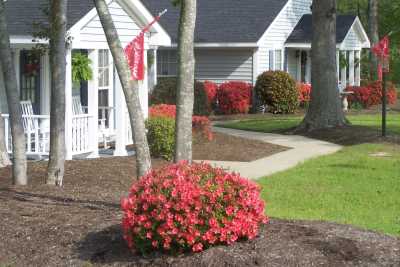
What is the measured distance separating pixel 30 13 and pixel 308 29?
62.3 feet

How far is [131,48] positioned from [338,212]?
7847 mm

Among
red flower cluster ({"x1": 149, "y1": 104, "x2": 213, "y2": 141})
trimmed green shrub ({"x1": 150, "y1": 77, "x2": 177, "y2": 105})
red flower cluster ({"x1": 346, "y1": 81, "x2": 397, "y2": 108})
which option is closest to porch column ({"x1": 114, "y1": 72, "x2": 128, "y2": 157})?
red flower cluster ({"x1": 149, "y1": 104, "x2": 213, "y2": 141})

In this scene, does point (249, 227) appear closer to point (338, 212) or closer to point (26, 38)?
point (338, 212)

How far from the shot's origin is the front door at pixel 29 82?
18.2 metres

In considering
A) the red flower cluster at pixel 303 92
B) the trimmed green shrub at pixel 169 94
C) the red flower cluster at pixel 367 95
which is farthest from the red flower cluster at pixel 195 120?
the red flower cluster at pixel 367 95

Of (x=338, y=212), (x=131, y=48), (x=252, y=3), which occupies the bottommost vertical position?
(x=338, y=212)

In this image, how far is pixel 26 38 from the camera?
16141 mm

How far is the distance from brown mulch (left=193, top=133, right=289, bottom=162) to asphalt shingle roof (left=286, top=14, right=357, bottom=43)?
42.9ft

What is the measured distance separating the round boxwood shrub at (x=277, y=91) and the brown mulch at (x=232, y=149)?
9523 mm

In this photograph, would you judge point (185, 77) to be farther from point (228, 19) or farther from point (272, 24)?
point (228, 19)

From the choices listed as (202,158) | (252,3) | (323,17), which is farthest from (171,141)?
(252,3)

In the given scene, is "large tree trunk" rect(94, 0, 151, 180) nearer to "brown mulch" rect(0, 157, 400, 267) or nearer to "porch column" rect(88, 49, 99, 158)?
"brown mulch" rect(0, 157, 400, 267)

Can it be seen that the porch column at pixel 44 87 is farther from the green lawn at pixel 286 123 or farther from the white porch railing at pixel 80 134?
the green lawn at pixel 286 123

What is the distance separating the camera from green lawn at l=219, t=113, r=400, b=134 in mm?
25219
